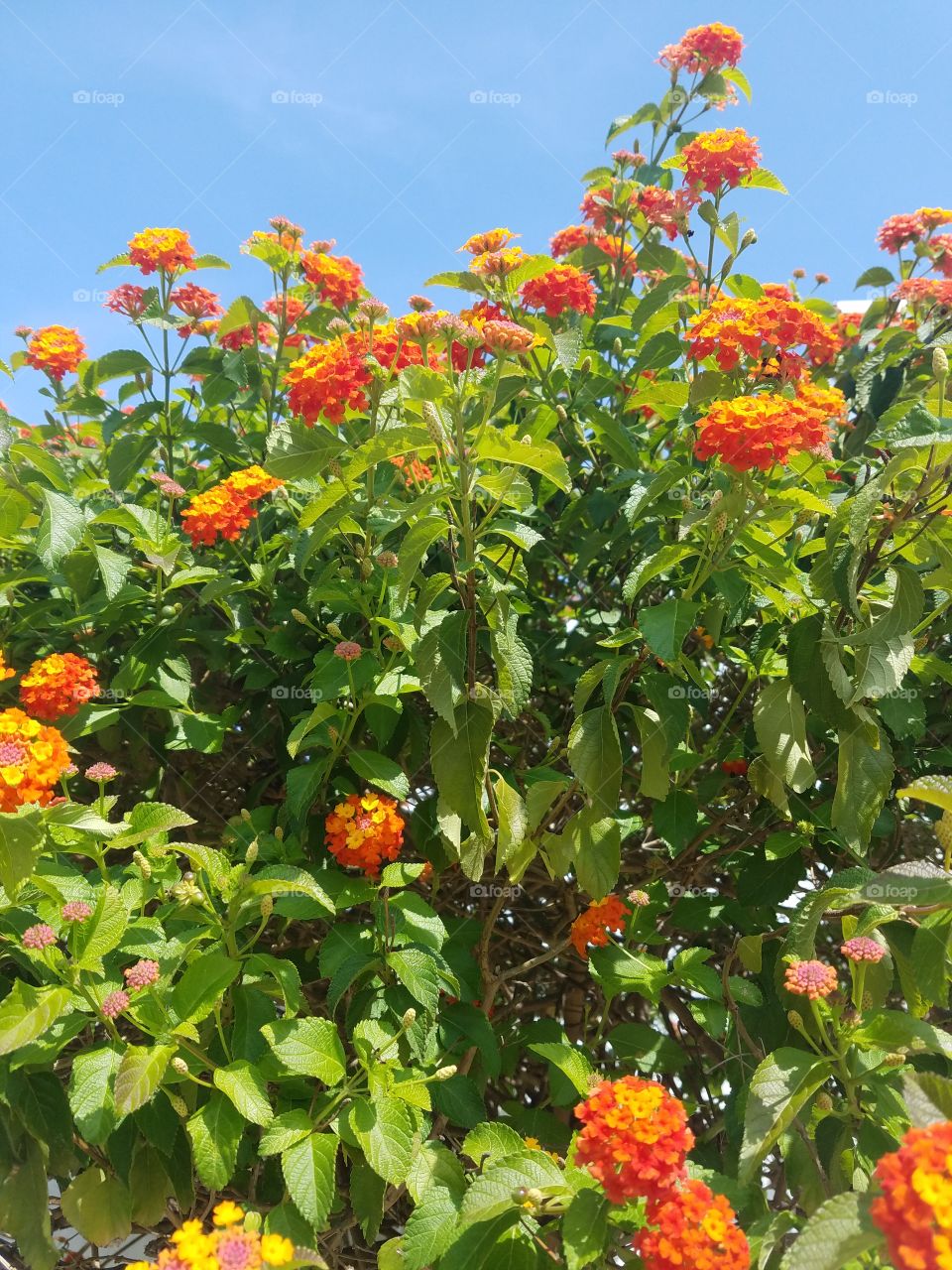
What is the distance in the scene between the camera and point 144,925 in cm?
141

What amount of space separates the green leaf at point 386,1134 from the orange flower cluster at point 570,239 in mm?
2022

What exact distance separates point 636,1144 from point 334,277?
1906mm

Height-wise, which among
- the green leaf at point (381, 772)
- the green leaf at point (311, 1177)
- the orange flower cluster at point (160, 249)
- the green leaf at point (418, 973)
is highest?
the orange flower cluster at point (160, 249)

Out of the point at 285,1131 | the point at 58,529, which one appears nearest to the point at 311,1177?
the point at 285,1131

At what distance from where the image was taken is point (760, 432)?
1.35 meters

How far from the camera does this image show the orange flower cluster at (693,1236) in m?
0.89

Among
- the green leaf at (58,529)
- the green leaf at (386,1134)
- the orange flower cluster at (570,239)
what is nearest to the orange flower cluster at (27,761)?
the green leaf at (58,529)

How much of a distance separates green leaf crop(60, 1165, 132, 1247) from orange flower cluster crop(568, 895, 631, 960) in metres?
0.85

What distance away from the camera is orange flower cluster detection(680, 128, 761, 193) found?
205cm

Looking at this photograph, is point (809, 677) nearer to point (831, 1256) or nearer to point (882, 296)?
point (831, 1256)

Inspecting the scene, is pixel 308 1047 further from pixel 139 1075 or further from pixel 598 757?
pixel 598 757

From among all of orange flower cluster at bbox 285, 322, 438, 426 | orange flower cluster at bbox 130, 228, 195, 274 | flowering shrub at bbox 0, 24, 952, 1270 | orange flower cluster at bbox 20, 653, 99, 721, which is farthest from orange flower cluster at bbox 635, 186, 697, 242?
orange flower cluster at bbox 20, 653, 99, 721

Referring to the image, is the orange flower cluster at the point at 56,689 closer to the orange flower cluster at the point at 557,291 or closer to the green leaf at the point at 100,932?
the green leaf at the point at 100,932

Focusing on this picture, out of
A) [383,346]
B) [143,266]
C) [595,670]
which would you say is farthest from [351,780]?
[143,266]
